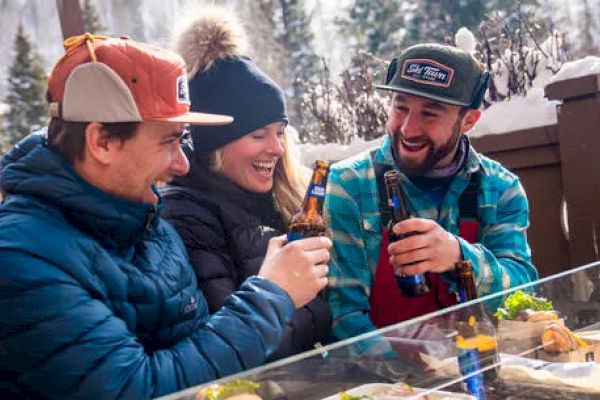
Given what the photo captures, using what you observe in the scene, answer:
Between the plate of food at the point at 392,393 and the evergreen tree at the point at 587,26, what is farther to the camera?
the evergreen tree at the point at 587,26

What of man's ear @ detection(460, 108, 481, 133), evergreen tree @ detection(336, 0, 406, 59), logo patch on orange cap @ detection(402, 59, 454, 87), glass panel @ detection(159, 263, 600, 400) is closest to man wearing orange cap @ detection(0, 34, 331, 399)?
glass panel @ detection(159, 263, 600, 400)

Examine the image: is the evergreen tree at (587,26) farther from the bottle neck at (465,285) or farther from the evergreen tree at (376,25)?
the bottle neck at (465,285)

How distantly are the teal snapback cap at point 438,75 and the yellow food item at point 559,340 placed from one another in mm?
1015

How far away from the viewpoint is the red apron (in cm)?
250

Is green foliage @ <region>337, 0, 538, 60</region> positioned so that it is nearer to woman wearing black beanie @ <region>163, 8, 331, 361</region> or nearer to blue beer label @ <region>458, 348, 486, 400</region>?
woman wearing black beanie @ <region>163, 8, 331, 361</region>

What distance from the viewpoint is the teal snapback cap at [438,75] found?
254 centimetres

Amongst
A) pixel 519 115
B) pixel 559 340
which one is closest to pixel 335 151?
pixel 519 115

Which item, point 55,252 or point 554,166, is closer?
point 55,252

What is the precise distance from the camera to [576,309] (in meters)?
1.96

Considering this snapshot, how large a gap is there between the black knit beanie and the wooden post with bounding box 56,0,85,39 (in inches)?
104

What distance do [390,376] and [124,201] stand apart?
29.7 inches

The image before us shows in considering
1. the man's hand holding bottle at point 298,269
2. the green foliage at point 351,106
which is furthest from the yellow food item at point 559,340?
the green foliage at point 351,106

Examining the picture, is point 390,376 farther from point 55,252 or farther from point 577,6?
point 577,6

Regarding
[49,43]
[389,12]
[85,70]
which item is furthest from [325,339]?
[49,43]
